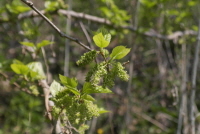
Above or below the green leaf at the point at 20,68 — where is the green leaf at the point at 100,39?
below

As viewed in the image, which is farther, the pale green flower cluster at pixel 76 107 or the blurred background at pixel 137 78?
the blurred background at pixel 137 78

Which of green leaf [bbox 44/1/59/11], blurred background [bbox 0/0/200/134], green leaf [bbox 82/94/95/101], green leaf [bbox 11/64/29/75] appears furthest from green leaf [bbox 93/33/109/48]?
blurred background [bbox 0/0/200/134]

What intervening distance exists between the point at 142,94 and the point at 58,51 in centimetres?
161

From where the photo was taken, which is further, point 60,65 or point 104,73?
point 60,65

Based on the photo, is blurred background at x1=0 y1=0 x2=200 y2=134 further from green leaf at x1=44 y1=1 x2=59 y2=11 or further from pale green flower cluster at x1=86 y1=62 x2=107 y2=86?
pale green flower cluster at x1=86 y1=62 x2=107 y2=86

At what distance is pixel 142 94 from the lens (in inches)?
145

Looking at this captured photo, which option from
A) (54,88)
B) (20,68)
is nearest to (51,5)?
(20,68)

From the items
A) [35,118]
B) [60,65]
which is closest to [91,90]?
[35,118]

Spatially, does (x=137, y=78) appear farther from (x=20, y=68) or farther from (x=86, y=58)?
(x=86, y=58)

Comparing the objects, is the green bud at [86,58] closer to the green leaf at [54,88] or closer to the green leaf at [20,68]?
the green leaf at [54,88]

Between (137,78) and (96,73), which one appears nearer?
(96,73)

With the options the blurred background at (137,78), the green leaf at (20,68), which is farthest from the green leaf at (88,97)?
the blurred background at (137,78)

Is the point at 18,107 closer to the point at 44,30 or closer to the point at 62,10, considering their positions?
the point at 44,30

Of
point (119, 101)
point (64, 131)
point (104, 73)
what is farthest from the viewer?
point (119, 101)
